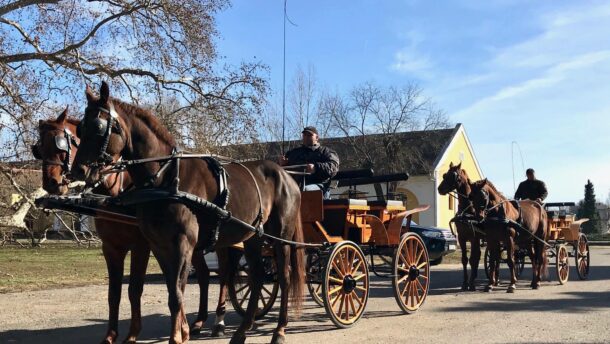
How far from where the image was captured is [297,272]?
7121mm

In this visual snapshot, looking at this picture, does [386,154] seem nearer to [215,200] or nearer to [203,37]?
[203,37]

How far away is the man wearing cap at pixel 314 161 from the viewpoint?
8.19 m

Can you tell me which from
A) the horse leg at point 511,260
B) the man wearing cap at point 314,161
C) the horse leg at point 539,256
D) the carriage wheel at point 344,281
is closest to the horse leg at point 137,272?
the carriage wheel at point 344,281

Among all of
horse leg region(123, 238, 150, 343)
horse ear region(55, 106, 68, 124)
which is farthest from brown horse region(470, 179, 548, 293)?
horse ear region(55, 106, 68, 124)

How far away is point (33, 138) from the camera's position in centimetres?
1505

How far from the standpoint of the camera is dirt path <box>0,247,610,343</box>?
6.96 meters

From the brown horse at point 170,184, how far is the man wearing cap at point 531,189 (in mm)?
9900

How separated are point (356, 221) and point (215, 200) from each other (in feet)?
11.3

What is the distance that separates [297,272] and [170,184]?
243cm

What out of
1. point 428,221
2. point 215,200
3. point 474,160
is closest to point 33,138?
point 215,200

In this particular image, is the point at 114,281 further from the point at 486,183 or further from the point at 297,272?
the point at 486,183

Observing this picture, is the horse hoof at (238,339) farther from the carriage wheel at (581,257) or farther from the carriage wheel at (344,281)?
the carriage wheel at (581,257)

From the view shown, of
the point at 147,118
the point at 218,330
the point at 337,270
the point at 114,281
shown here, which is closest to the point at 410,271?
the point at 337,270

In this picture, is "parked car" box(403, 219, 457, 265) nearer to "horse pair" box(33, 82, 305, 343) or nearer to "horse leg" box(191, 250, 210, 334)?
"horse leg" box(191, 250, 210, 334)
